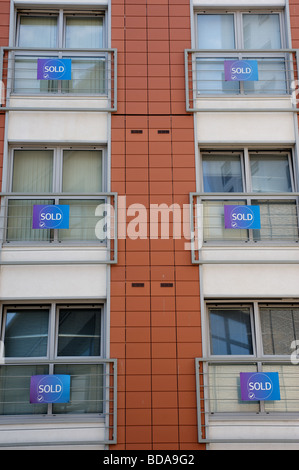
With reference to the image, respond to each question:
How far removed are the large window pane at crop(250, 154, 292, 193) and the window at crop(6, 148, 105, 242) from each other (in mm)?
2747

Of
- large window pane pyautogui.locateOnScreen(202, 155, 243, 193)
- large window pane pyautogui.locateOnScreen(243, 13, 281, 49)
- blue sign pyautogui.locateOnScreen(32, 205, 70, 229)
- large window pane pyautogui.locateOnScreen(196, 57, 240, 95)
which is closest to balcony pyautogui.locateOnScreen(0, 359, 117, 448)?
blue sign pyautogui.locateOnScreen(32, 205, 70, 229)

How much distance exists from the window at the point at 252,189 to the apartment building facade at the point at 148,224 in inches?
1.0

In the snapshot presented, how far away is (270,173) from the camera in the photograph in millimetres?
10703

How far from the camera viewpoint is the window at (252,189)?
1015cm

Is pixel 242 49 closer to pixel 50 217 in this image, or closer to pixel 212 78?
pixel 212 78

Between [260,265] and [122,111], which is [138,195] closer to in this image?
A: [122,111]

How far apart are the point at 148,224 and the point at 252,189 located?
205cm

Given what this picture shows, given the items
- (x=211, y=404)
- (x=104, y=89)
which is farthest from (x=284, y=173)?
(x=211, y=404)

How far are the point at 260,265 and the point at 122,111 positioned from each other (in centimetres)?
365

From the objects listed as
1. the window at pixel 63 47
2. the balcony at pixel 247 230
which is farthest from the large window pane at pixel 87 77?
the balcony at pixel 247 230

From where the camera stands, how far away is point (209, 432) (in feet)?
29.6

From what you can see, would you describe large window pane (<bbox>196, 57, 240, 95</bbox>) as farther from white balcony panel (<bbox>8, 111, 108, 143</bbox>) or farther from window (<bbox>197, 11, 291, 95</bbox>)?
white balcony panel (<bbox>8, 111, 108, 143</bbox>)

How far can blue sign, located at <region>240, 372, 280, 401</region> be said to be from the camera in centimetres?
915
